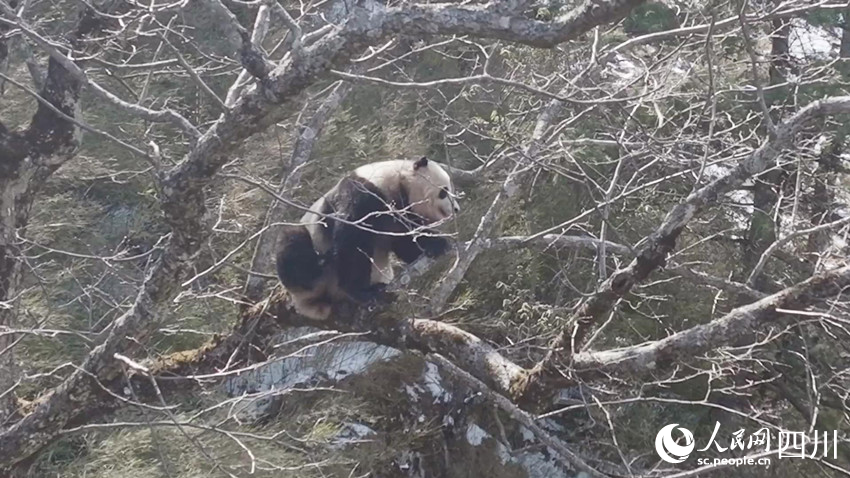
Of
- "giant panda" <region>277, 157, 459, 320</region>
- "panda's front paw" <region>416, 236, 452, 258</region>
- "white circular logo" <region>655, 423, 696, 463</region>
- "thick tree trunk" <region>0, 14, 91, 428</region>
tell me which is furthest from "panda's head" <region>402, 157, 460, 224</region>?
"white circular logo" <region>655, 423, 696, 463</region>

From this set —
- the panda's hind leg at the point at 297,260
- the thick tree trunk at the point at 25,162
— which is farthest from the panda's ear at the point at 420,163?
the thick tree trunk at the point at 25,162

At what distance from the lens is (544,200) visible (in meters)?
8.55

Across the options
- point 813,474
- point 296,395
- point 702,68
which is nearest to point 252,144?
point 296,395

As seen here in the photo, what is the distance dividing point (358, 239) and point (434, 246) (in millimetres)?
433

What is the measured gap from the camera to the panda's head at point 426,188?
217 inches

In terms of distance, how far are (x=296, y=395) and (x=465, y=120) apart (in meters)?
3.18

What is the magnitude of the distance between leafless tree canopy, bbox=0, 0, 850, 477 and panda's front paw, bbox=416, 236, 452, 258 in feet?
0.49

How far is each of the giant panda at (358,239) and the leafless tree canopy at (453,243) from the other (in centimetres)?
16

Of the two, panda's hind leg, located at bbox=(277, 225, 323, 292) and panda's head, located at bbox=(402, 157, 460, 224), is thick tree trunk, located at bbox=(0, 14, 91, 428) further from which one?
panda's head, located at bbox=(402, 157, 460, 224)

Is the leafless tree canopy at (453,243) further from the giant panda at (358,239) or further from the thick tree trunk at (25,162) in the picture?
the giant panda at (358,239)

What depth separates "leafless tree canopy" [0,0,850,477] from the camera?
12.1ft

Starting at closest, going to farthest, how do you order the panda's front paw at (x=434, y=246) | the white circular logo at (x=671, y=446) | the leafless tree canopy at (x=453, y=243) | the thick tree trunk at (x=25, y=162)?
the leafless tree canopy at (x=453, y=243) → the panda's front paw at (x=434, y=246) → the thick tree trunk at (x=25, y=162) → the white circular logo at (x=671, y=446)

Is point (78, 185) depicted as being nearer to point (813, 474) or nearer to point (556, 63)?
point (556, 63)

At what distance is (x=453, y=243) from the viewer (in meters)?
5.26
